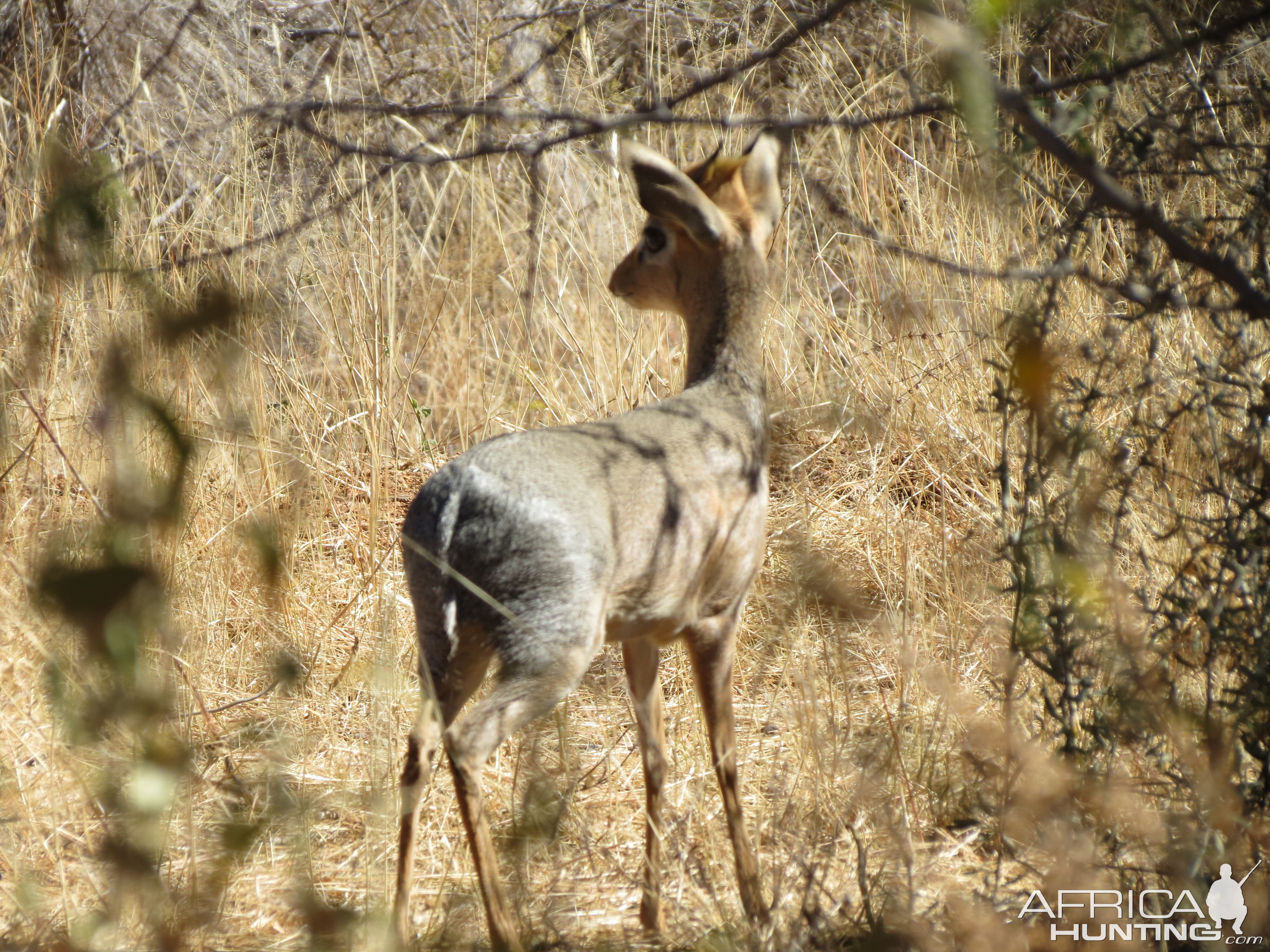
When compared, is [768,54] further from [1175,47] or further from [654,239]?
[654,239]

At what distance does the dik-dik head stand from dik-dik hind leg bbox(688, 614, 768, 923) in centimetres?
89

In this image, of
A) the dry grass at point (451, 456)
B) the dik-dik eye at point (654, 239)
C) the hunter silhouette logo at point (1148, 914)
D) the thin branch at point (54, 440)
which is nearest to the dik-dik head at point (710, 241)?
the dik-dik eye at point (654, 239)

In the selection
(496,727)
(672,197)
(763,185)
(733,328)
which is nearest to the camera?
(496,727)

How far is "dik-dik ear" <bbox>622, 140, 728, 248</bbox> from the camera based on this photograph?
2.84 meters

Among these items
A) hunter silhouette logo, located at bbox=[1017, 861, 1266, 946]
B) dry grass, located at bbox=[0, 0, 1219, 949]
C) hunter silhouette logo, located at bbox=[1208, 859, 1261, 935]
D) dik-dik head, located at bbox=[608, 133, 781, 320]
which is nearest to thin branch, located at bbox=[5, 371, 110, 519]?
dry grass, located at bbox=[0, 0, 1219, 949]

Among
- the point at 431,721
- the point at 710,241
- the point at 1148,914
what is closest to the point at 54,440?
the point at 431,721

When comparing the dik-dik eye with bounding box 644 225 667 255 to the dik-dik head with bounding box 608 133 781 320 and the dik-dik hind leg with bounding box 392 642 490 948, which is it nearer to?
the dik-dik head with bounding box 608 133 781 320

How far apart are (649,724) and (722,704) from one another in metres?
0.22

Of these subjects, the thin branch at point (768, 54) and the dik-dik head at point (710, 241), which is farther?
the dik-dik head at point (710, 241)

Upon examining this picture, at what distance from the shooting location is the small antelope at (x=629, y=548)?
2.52 m

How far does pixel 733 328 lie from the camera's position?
3268 mm

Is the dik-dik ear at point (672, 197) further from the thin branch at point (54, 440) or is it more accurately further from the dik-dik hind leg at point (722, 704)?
the thin branch at point (54, 440)

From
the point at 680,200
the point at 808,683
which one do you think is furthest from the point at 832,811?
the point at 680,200

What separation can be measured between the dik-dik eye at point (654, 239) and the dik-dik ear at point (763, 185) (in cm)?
26
